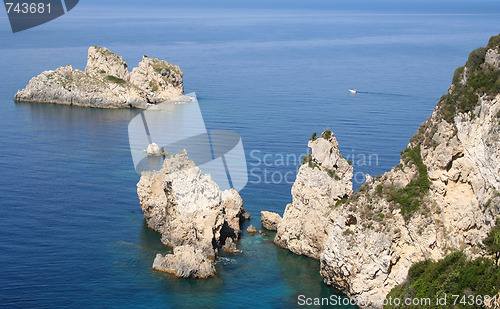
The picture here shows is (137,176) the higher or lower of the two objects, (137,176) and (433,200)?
the lower

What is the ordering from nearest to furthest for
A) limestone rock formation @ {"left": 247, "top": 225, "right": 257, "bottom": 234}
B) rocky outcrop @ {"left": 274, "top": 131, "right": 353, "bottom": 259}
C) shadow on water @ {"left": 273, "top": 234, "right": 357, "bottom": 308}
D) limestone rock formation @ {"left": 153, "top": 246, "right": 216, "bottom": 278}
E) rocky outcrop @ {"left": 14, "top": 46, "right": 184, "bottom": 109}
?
shadow on water @ {"left": 273, "top": 234, "right": 357, "bottom": 308} → limestone rock formation @ {"left": 153, "top": 246, "right": 216, "bottom": 278} → rocky outcrop @ {"left": 274, "top": 131, "right": 353, "bottom": 259} → limestone rock formation @ {"left": 247, "top": 225, "right": 257, "bottom": 234} → rocky outcrop @ {"left": 14, "top": 46, "right": 184, "bottom": 109}

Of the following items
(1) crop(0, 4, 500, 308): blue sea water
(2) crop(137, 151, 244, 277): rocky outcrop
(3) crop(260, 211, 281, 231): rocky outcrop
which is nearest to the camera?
(1) crop(0, 4, 500, 308): blue sea water

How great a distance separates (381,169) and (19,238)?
150 ft

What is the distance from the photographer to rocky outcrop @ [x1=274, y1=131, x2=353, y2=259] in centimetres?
6194

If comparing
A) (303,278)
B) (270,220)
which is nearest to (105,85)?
(270,220)

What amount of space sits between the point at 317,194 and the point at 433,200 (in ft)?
46.0

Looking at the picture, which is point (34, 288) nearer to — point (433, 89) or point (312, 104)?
point (312, 104)

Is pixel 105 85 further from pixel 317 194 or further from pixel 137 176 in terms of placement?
pixel 317 194

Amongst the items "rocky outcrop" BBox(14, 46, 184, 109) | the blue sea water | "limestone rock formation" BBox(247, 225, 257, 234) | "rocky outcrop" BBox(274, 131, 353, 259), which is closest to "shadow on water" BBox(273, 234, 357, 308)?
the blue sea water

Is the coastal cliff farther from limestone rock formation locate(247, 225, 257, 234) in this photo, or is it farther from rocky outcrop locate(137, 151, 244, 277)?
limestone rock formation locate(247, 225, 257, 234)

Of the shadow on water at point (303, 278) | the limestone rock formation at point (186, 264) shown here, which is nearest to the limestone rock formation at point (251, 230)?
the shadow on water at point (303, 278)

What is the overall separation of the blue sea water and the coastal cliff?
5164mm

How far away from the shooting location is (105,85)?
136375 millimetres

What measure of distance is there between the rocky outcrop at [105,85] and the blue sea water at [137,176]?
383 cm
